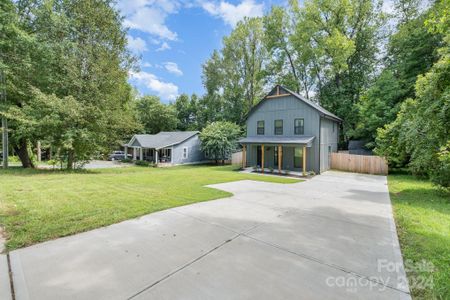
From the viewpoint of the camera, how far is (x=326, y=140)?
1694 centimetres

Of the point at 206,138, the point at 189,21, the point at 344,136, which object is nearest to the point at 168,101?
the point at 206,138

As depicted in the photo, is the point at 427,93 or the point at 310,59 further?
the point at 310,59

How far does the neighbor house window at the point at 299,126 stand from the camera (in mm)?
16492

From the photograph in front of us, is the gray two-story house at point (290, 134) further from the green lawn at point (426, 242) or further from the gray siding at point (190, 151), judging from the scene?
the gray siding at point (190, 151)

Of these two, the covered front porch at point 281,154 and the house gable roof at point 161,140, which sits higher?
the house gable roof at point 161,140

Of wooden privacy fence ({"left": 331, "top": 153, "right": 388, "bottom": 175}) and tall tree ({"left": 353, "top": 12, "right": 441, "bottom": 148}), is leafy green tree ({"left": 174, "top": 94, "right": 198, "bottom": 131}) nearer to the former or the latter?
wooden privacy fence ({"left": 331, "top": 153, "right": 388, "bottom": 175})

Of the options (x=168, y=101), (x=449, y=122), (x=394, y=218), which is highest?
(x=168, y=101)

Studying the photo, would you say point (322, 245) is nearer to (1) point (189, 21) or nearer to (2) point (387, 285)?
(2) point (387, 285)

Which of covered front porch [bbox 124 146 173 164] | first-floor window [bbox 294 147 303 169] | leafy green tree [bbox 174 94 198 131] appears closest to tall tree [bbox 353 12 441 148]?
first-floor window [bbox 294 147 303 169]

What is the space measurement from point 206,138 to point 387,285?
20921 mm

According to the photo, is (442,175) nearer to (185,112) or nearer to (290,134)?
(290,134)

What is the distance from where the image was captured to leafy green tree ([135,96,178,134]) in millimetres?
34906

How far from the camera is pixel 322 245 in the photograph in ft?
13.0

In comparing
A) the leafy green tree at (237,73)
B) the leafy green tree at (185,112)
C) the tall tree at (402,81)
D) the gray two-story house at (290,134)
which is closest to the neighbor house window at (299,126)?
the gray two-story house at (290,134)
